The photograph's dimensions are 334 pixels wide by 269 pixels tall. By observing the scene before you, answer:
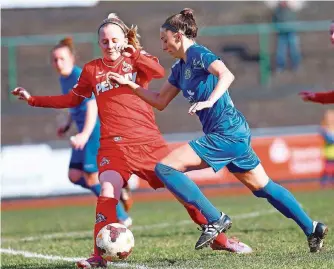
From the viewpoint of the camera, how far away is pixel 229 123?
24.3ft

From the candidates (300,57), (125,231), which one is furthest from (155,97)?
(300,57)

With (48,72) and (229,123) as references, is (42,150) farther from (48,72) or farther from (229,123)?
(229,123)

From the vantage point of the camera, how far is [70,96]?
8242 millimetres

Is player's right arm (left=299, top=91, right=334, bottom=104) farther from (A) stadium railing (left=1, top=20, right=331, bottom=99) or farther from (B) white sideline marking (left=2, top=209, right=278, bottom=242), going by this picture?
(A) stadium railing (left=1, top=20, right=331, bottom=99)

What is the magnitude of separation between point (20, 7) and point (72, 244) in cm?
1319

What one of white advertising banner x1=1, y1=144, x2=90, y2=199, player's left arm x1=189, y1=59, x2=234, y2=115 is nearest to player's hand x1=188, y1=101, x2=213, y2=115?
player's left arm x1=189, y1=59, x2=234, y2=115

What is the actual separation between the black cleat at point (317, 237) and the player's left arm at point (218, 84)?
152cm

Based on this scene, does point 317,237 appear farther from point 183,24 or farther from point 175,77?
point 183,24

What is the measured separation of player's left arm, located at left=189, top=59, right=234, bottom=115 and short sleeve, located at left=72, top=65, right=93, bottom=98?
4.34ft

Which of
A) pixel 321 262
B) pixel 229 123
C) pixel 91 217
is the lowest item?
pixel 91 217

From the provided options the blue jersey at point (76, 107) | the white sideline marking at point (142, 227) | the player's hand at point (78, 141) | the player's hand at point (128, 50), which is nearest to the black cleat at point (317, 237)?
the player's hand at point (128, 50)

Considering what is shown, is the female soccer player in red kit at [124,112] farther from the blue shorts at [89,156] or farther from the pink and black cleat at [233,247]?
the blue shorts at [89,156]

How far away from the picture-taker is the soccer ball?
284 inches

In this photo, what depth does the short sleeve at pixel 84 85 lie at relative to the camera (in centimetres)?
807
